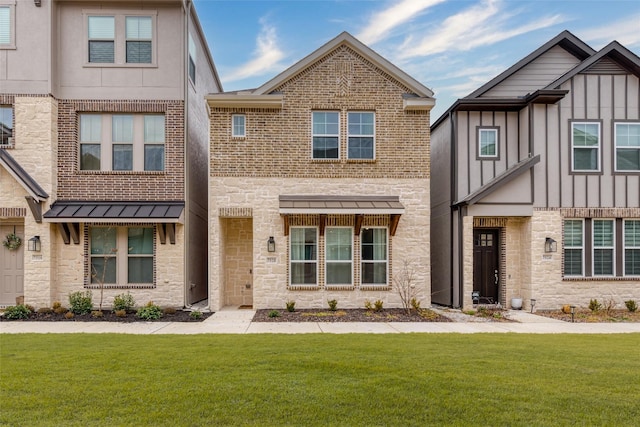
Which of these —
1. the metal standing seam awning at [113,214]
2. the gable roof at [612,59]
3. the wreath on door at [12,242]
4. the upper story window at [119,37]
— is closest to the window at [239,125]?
the metal standing seam awning at [113,214]

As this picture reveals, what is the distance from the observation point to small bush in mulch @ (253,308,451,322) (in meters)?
10.9

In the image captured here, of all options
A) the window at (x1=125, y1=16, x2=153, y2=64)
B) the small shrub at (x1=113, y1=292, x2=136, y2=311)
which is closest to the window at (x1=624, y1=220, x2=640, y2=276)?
the small shrub at (x1=113, y1=292, x2=136, y2=311)

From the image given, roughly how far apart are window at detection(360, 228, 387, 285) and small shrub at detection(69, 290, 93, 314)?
8219mm

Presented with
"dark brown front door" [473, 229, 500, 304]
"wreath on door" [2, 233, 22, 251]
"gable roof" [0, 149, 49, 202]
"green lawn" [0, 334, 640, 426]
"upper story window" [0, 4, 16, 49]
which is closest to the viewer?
"green lawn" [0, 334, 640, 426]

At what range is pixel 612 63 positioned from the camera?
12688 millimetres

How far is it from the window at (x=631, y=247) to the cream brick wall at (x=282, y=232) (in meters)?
6.44

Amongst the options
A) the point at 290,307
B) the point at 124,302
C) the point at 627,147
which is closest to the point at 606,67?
the point at 627,147

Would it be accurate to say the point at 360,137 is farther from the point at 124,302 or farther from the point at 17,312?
the point at 17,312

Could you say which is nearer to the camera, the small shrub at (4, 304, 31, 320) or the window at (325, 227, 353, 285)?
the small shrub at (4, 304, 31, 320)

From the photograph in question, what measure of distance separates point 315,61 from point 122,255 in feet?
27.9

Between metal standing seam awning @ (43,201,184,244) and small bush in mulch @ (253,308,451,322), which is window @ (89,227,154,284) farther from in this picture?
small bush in mulch @ (253,308,451,322)

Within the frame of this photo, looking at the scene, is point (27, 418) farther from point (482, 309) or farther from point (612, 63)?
point (612, 63)

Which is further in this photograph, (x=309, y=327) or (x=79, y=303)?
(x=79, y=303)

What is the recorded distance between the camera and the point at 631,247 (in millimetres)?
12695
